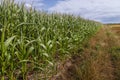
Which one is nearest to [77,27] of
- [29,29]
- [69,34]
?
[69,34]

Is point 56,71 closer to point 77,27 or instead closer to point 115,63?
point 115,63

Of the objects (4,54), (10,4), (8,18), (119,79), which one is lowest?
(119,79)

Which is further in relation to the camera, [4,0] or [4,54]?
[4,0]

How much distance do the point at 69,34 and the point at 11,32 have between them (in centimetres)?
327

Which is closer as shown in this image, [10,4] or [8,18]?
[8,18]

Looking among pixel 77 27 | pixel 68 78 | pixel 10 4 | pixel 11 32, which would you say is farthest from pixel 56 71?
pixel 77 27

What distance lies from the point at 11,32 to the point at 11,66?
4.58ft

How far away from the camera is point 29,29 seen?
17.2 feet

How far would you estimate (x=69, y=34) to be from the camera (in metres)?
7.71

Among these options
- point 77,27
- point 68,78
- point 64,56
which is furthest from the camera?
point 77,27

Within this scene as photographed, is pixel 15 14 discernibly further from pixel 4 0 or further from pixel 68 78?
pixel 68 78

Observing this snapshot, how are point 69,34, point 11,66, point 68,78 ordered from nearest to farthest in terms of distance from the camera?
point 11,66 < point 68,78 < point 69,34

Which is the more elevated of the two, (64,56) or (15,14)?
(15,14)

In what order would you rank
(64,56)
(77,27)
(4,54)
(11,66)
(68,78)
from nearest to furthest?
(4,54) → (11,66) → (68,78) → (64,56) → (77,27)
